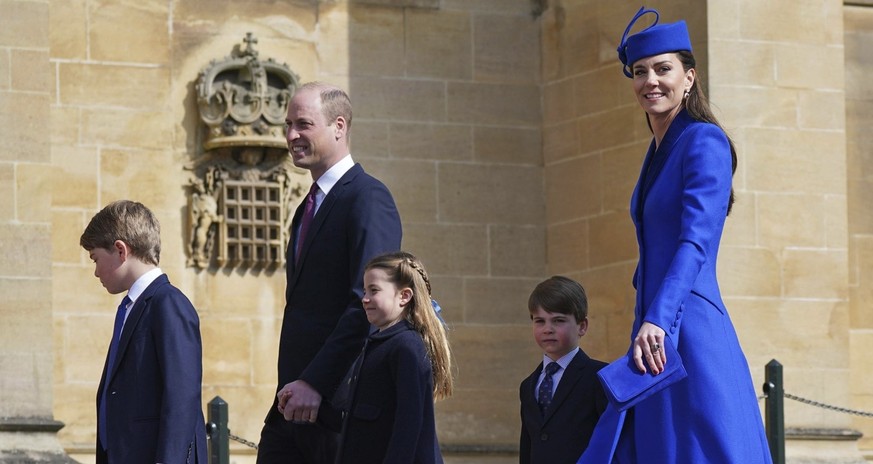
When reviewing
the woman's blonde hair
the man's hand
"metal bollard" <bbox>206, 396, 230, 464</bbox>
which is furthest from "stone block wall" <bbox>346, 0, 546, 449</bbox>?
the man's hand

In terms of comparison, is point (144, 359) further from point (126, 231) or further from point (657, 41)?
point (657, 41)

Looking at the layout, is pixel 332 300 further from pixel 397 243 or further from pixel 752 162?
pixel 752 162

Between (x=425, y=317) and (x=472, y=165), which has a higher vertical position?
(x=472, y=165)

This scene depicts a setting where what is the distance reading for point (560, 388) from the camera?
6648mm

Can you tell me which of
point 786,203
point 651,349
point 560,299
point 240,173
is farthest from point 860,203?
point 651,349

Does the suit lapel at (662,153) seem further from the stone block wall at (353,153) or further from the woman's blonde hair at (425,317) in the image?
the stone block wall at (353,153)

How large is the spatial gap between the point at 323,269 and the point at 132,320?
608 mm

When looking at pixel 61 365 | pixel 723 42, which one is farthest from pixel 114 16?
pixel 723 42

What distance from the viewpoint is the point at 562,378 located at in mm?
6668

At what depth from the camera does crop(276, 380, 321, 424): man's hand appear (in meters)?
5.56

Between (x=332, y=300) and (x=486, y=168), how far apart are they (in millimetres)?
5899

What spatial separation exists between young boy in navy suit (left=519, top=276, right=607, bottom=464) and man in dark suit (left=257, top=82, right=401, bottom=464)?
102cm

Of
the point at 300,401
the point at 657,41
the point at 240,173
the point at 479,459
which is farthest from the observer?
the point at 479,459

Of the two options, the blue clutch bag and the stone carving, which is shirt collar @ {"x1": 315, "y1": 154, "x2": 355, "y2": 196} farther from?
the stone carving
